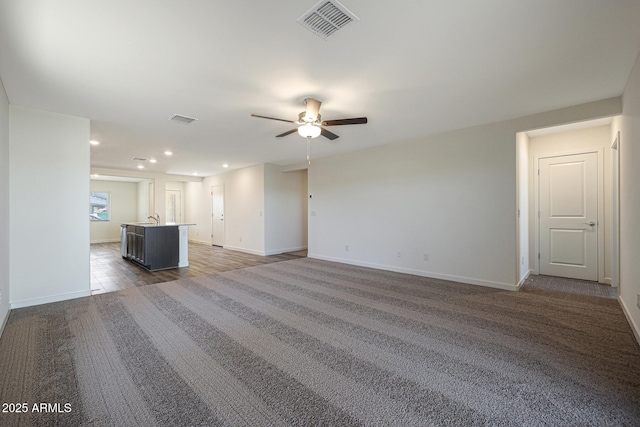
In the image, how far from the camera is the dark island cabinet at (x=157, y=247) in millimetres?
5348

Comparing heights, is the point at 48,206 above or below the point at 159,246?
above

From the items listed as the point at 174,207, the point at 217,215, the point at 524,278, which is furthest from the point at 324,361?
the point at 174,207

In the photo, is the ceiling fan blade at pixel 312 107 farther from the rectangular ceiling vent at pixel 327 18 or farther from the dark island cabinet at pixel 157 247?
the dark island cabinet at pixel 157 247

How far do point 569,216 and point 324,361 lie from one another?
516 cm

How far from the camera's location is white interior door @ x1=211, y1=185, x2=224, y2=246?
891 centimetres

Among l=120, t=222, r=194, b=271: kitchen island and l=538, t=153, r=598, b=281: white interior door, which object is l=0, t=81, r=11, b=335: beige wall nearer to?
l=120, t=222, r=194, b=271: kitchen island

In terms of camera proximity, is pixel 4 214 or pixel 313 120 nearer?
pixel 4 214

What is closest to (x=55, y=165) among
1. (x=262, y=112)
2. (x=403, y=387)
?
(x=262, y=112)

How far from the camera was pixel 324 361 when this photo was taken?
2084 mm

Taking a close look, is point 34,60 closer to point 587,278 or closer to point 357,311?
→ point 357,311

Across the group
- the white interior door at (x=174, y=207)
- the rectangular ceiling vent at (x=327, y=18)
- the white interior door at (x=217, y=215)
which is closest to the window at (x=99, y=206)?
the white interior door at (x=174, y=207)

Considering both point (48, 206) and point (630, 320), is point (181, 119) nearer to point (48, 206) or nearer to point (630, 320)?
point (48, 206)

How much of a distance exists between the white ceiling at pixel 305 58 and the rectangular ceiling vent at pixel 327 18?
50 mm

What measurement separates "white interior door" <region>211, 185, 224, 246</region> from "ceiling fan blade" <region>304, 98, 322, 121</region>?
6620mm
